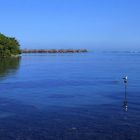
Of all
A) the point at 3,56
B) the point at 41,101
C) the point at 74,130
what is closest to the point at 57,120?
the point at 74,130

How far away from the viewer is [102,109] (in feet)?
88.1

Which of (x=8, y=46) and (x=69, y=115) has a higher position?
(x=8, y=46)

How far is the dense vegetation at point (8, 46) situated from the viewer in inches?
5354

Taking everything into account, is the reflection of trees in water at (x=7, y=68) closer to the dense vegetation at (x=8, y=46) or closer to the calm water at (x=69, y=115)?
the calm water at (x=69, y=115)

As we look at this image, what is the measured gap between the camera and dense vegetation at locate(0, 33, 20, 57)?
13600cm

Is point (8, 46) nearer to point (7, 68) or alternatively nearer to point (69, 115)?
point (7, 68)

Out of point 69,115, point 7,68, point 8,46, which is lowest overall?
point 7,68

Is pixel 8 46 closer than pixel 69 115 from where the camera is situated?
No

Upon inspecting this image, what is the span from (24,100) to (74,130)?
38.7ft

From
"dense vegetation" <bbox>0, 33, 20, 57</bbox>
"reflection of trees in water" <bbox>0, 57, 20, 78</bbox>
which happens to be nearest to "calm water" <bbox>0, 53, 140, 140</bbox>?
"reflection of trees in water" <bbox>0, 57, 20, 78</bbox>

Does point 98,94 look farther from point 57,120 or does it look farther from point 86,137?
point 86,137

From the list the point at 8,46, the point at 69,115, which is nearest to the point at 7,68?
the point at 69,115

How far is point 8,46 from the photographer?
141 m

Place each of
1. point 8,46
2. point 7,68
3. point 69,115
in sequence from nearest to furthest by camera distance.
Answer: point 69,115, point 7,68, point 8,46
